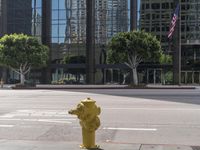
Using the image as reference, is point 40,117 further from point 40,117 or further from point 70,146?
point 70,146

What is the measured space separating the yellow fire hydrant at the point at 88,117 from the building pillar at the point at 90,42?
5511 centimetres

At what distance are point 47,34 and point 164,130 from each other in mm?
54444

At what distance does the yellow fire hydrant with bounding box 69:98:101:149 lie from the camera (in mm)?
9031

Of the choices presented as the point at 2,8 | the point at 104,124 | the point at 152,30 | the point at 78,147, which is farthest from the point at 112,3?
the point at 78,147

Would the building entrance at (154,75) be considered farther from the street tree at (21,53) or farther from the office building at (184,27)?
the street tree at (21,53)

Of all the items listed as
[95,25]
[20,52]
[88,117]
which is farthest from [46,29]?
[88,117]

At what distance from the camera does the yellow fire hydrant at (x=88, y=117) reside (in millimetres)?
9031

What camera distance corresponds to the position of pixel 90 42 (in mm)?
64875

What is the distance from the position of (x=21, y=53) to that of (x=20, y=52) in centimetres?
A: 21

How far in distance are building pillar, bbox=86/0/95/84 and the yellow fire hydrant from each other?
5511cm

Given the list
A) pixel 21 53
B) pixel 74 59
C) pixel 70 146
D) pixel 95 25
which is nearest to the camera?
pixel 70 146

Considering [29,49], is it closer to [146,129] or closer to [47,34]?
[47,34]

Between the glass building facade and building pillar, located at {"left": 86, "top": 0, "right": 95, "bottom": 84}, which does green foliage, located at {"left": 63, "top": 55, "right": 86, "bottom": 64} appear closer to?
the glass building facade

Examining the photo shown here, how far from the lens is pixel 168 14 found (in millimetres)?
63812
